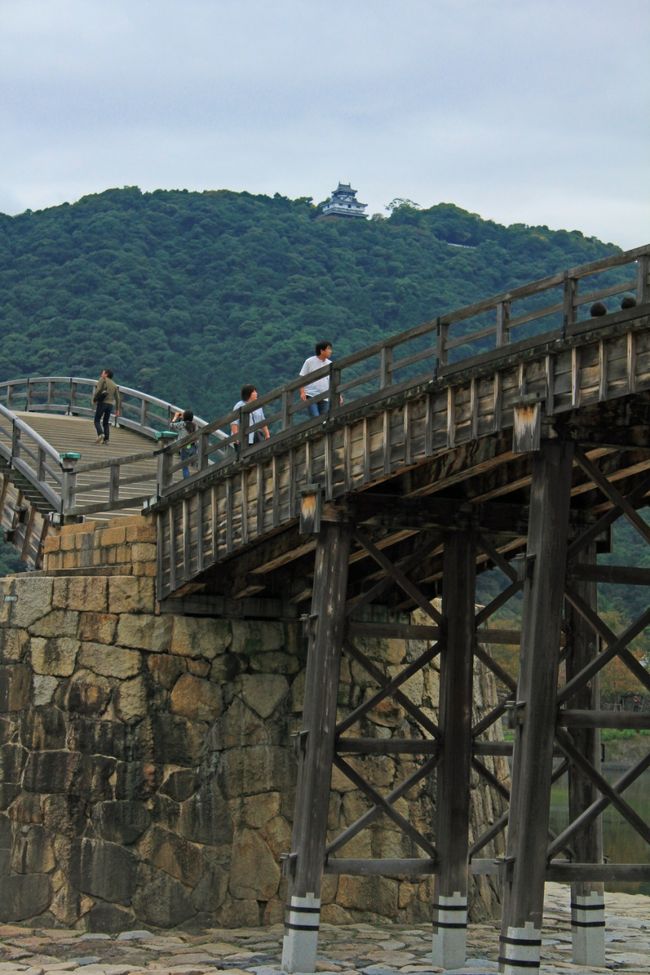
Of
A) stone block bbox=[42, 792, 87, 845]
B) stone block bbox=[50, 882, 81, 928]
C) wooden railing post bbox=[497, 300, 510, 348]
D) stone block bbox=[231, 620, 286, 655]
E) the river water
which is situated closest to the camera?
wooden railing post bbox=[497, 300, 510, 348]

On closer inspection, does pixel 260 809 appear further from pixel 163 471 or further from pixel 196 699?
pixel 163 471

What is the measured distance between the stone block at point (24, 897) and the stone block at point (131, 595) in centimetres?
309

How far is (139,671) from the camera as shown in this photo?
65.4 feet

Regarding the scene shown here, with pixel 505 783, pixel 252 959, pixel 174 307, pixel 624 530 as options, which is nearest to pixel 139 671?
pixel 252 959

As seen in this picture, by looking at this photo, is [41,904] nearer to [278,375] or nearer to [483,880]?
[483,880]

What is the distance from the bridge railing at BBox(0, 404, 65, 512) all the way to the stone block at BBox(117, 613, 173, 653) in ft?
9.29

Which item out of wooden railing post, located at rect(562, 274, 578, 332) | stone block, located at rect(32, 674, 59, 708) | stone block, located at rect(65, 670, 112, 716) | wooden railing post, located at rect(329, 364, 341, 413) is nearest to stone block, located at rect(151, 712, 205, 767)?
stone block, located at rect(65, 670, 112, 716)

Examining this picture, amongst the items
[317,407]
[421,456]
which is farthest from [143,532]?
[421,456]

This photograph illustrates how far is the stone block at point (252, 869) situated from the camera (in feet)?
64.8

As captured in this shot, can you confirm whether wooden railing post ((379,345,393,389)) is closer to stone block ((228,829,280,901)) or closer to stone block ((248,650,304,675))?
stone block ((248,650,304,675))

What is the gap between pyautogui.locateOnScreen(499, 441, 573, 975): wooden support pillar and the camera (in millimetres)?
13742

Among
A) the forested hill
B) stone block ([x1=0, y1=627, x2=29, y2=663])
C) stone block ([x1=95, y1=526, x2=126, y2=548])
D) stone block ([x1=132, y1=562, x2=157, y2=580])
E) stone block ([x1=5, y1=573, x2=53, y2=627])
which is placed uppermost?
the forested hill

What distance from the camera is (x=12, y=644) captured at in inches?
821

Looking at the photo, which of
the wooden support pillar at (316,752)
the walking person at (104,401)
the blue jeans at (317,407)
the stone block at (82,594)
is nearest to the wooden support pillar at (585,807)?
the wooden support pillar at (316,752)
